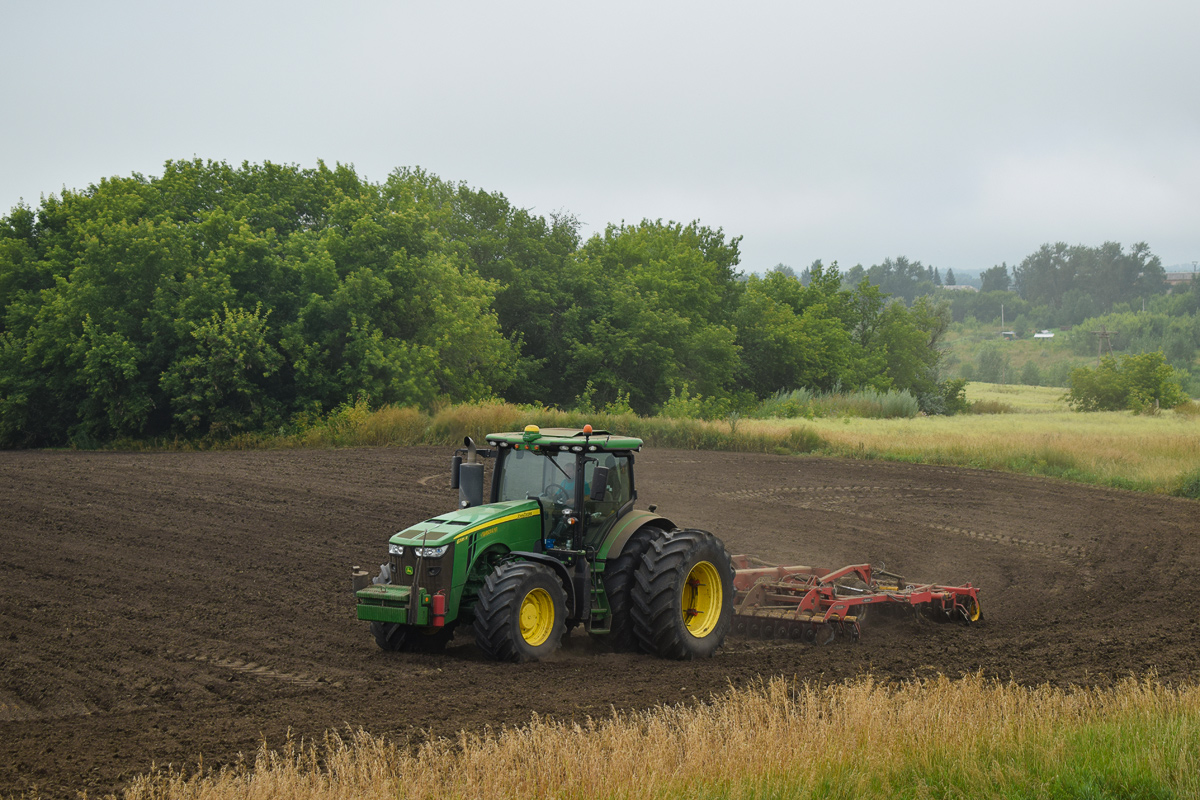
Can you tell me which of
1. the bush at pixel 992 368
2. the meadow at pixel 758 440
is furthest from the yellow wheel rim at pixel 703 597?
the bush at pixel 992 368

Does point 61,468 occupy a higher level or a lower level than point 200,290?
lower

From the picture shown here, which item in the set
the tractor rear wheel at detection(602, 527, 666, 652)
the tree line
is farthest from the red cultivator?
the tree line

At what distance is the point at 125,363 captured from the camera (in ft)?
112

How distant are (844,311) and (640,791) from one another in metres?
71.5

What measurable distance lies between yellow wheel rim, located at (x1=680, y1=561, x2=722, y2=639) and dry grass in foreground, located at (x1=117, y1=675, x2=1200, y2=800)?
271 cm

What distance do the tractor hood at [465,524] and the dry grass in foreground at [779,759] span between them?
7.53ft

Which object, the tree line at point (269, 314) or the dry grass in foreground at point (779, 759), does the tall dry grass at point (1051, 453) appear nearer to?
the tree line at point (269, 314)

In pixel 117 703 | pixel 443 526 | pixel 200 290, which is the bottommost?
pixel 117 703

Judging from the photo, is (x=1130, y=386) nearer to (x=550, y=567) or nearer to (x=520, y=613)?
(x=550, y=567)

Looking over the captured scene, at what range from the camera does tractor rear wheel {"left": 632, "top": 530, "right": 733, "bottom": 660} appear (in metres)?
9.72

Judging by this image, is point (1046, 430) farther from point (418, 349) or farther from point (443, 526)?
point (443, 526)

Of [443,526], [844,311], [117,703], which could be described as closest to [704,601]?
[443,526]

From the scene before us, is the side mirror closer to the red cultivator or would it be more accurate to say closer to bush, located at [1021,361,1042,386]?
the red cultivator

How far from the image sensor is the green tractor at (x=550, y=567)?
9133mm
